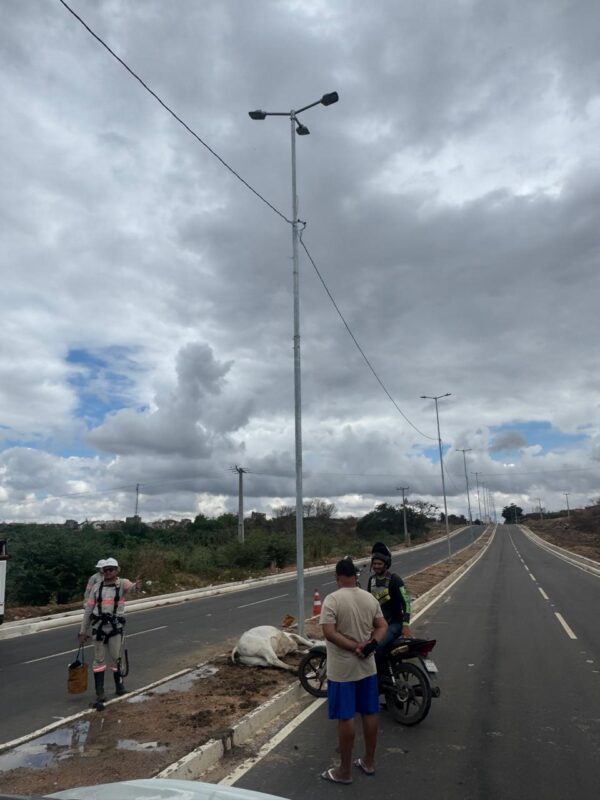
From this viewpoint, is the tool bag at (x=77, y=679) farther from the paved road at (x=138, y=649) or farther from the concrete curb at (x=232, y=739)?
the concrete curb at (x=232, y=739)

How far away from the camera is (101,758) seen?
5324 millimetres

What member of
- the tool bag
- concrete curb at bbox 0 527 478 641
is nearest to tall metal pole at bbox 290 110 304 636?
the tool bag

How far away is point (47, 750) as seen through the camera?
5672mm

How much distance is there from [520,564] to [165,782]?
128 feet

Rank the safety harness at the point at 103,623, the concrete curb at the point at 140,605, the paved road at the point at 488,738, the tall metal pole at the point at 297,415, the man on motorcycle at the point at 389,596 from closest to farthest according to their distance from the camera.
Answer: the paved road at the point at 488,738 → the man on motorcycle at the point at 389,596 → the safety harness at the point at 103,623 → the tall metal pole at the point at 297,415 → the concrete curb at the point at 140,605

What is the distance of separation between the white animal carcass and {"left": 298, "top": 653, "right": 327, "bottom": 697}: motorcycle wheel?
0.93 metres

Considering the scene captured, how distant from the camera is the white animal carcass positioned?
29.1ft

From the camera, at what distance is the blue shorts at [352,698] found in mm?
4859

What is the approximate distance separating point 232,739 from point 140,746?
0.84 m

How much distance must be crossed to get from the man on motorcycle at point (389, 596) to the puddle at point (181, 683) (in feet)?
9.66

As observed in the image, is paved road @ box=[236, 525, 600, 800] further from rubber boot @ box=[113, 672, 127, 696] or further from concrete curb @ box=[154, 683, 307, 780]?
rubber boot @ box=[113, 672, 127, 696]

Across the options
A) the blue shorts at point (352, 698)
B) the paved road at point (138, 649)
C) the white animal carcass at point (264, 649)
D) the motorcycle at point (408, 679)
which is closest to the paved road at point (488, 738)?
the motorcycle at point (408, 679)

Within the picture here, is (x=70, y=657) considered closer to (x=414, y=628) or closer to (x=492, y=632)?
(x=414, y=628)

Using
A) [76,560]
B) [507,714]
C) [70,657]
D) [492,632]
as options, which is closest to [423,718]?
[507,714]
